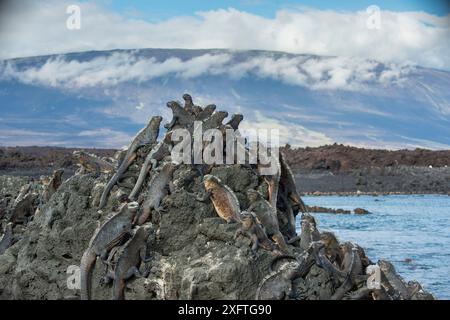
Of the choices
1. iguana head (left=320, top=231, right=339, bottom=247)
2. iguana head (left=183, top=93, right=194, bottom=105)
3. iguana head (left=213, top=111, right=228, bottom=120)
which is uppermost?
iguana head (left=183, top=93, right=194, bottom=105)

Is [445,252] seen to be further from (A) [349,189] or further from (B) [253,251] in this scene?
(A) [349,189]

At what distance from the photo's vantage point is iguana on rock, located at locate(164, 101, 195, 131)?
36.2 feet

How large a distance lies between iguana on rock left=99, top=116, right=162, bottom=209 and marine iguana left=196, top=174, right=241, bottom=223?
4.43ft

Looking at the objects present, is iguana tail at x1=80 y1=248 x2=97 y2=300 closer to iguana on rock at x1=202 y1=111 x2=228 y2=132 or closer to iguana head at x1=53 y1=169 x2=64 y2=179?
iguana on rock at x1=202 y1=111 x2=228 y2=132

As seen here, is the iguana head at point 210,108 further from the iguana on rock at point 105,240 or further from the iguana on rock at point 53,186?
the iguana on rock at point 53,186

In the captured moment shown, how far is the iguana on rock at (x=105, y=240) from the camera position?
952 cm

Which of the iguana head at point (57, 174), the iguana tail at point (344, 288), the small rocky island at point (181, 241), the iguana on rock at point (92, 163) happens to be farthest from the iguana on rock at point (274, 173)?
the iguana head at point (57, 174)

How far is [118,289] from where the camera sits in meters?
9.27

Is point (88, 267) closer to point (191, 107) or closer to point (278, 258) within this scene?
point (278, 258)

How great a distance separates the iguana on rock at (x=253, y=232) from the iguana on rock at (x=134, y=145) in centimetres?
196

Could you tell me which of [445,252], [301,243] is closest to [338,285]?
[301,243]

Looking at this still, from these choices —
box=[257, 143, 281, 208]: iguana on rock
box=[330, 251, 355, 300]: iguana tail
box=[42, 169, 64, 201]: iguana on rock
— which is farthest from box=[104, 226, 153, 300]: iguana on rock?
box=[42, 169, 64, 201]: iguana on rock

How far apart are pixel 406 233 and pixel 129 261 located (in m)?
19.7
